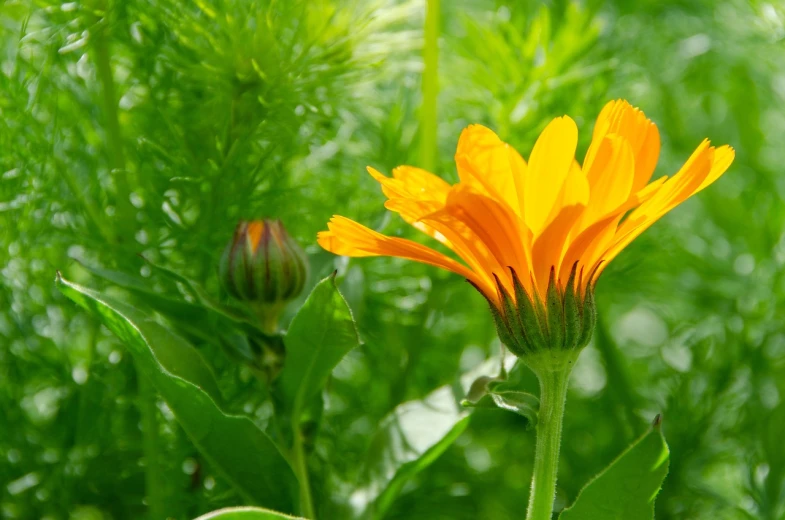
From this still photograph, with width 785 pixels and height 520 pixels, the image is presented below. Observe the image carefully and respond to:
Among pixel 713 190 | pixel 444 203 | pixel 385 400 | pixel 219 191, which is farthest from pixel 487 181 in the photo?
pixel 713 190

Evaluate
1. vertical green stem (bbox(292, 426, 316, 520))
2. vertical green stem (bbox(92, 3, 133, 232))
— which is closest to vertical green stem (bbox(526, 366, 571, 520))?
vertical green stem (bbox(292, 426, 316, 520))

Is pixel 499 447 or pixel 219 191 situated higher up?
pixel 219 191

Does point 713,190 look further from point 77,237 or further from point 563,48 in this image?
point 77,237

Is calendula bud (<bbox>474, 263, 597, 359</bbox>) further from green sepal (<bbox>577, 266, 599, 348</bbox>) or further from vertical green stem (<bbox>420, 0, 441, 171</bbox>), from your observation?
vertical green stem (<bbox>420, 0, 441, 171</bbox>)

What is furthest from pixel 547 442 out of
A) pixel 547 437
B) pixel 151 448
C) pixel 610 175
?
pixel 151 448

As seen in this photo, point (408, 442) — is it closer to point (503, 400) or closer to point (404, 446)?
point (404, 446)

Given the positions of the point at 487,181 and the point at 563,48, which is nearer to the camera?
the point at 487,181
